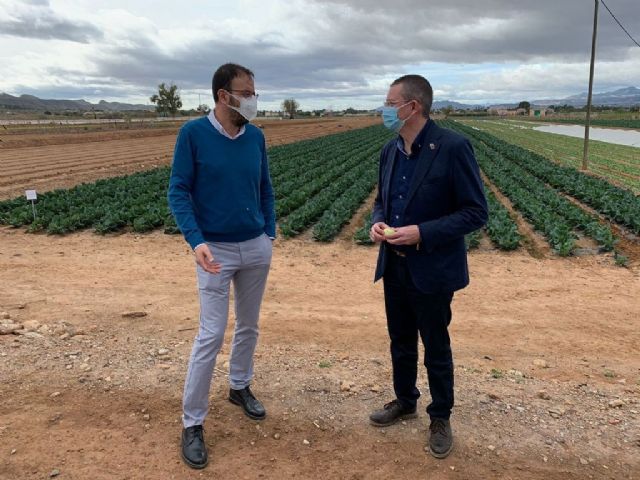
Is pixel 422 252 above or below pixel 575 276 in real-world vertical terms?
above

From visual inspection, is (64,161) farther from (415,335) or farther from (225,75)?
(415,335)

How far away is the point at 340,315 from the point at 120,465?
3.20 meters

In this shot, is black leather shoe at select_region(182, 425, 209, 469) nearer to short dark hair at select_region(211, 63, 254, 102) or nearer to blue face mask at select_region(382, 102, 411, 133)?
short dark hair at select_region(211, 63, 254, 102)

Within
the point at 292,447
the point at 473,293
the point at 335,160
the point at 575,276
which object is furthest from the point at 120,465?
the point at 335,160

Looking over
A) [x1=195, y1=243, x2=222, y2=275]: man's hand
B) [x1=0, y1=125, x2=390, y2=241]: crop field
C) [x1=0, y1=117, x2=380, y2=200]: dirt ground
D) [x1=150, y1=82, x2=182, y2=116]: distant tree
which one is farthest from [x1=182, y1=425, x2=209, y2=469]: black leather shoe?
[x1=150, y1=82, x2=182, y2=116]: distant tree

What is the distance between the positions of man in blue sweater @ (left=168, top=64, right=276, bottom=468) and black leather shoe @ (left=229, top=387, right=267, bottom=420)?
0.43 metres

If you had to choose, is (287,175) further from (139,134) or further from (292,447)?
(139,134)

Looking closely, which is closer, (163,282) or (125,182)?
(163,282)

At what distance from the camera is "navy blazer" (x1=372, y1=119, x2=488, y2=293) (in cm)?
293

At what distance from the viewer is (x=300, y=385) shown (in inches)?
160

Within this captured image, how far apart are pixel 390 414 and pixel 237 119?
7.37 feet

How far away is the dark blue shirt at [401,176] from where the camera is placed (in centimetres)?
309

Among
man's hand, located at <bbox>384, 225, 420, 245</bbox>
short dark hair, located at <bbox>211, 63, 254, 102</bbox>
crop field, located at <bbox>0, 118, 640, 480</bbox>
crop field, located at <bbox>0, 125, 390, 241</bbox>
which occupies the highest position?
short dark hair, located at <bbox>211, 63, 254, 102</bbox>

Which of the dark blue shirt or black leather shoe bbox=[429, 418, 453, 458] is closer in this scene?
the dark blue shirt
